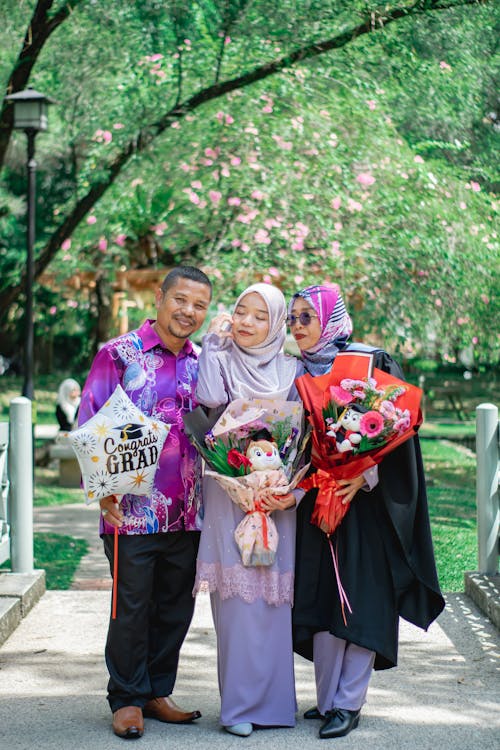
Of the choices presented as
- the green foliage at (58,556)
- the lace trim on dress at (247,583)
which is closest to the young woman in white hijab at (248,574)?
the lace trim on dress at (247,583)

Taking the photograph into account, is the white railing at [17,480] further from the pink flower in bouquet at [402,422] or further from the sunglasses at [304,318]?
the pink flower in bouquet at [402,422]

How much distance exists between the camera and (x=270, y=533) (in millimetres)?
4273

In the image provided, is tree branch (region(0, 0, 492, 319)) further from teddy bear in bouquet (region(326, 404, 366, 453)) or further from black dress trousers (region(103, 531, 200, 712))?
black dress trousers (region(103, 531, 200, 712))

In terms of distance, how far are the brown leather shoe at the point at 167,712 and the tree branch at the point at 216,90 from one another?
690 cm

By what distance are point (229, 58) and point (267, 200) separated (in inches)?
66.1

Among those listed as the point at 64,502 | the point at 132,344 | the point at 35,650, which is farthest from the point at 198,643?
the point at 64,502

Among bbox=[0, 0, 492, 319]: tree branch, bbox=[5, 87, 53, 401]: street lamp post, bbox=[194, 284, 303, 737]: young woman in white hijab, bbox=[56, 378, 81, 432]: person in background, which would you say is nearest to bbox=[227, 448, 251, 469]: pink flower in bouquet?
bbox=[194, 284, 303, 737]: young woman in white hijab

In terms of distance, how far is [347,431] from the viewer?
420 centimetres

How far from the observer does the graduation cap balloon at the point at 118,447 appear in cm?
423

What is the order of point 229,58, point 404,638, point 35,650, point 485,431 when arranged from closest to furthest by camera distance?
point 35,650
point 404,638
point 485,431
point 229,58

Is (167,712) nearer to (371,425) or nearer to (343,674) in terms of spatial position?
(343,674)

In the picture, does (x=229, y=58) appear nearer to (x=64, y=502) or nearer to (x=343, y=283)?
(x=343, y=283)

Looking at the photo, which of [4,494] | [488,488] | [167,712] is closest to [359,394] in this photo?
[167,712]

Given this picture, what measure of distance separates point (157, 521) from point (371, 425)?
96cm
